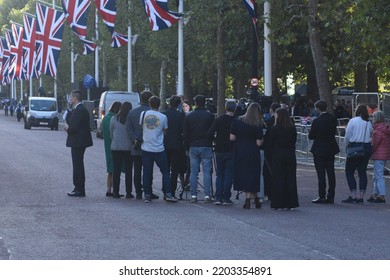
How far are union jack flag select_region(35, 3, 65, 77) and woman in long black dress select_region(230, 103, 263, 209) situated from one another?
4653 cm

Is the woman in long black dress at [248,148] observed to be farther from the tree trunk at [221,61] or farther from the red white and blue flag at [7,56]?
the red white and blue flag at [7,56]

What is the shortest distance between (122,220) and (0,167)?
13447 millimetres

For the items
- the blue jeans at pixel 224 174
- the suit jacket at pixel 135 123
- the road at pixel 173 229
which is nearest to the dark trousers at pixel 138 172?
the road at pixel 173 229

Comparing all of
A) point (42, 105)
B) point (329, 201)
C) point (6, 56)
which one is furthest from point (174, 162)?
point (6, 56)

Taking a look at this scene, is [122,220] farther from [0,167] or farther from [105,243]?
[0,167]

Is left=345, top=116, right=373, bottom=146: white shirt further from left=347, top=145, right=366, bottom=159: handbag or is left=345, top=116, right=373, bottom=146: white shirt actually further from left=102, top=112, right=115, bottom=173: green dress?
left=102, top=112, right=115, bottom=173: green dress

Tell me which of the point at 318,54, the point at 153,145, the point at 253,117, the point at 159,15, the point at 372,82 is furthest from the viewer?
the point at 372,82

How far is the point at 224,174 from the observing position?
19.3m

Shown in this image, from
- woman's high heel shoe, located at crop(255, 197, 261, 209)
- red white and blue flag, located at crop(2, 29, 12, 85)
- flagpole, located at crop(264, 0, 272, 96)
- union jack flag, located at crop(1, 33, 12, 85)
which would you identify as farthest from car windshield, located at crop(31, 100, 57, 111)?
woman's high heel shoe, located at crop(255, 197, 261, 209)

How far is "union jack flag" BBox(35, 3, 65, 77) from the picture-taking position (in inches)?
2547

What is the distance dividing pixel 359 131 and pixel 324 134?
77 cm

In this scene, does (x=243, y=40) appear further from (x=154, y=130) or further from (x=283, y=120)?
(x=283, y=120)

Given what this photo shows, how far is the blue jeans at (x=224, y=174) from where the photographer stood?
19156 millimetres

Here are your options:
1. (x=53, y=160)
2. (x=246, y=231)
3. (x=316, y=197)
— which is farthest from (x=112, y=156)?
(x=53, y=160)
